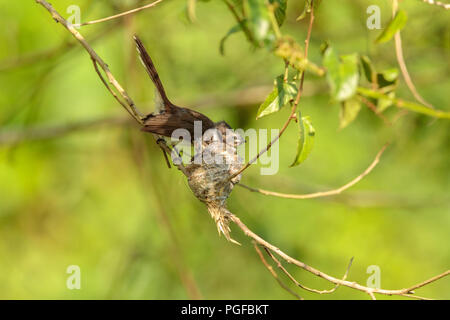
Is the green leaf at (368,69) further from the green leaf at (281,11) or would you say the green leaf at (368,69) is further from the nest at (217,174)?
the nest at (217,174)

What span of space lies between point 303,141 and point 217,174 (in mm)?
1238

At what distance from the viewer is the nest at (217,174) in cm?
262

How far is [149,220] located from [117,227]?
646 millimetres

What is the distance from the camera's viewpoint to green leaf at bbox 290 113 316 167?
6.22 ft

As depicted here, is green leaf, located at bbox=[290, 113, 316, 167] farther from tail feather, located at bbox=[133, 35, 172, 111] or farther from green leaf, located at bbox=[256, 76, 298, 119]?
tail feather, located at bbox=[133, 35, 172, 111]

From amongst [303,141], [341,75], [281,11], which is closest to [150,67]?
[281,11]

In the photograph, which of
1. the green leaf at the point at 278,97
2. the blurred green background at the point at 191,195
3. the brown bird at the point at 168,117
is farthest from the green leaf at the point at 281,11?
the blurred green background at the point at 191,195

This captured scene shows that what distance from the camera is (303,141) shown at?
74.8 inches

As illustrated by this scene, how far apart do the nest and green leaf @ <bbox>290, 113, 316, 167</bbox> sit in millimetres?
534

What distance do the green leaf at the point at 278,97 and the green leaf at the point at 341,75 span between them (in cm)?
33

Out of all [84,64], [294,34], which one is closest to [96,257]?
[84,64]

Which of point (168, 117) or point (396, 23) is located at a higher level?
point (168, 117)

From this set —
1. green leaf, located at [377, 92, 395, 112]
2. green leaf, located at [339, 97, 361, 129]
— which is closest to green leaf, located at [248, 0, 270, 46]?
green leaf, located at [339, 97, 361, 129]

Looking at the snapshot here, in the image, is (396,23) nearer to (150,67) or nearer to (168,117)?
(150,67)
